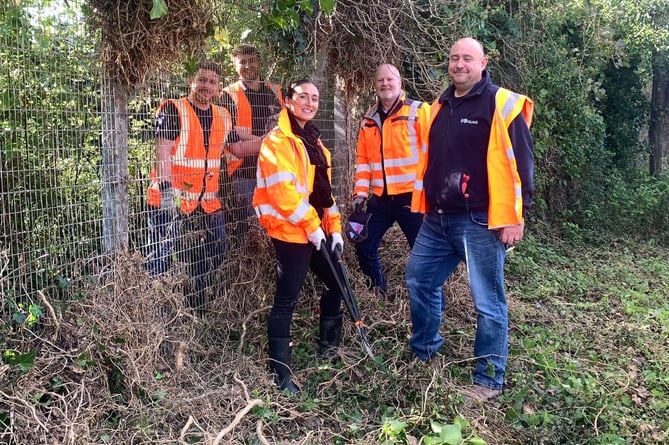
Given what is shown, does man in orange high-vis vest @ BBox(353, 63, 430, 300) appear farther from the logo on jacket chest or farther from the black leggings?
the black leggings

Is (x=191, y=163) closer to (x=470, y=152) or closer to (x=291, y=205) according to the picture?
(x=291, y=205)

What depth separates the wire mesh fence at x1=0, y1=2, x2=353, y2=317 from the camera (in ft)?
9.75

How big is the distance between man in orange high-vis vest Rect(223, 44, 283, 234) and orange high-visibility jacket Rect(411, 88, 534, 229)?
1820mm

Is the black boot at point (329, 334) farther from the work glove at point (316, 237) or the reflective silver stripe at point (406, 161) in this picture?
the reflective silver stripe at point (406, 161)

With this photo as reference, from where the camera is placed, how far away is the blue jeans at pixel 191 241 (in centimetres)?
371

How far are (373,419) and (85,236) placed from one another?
1.91 m

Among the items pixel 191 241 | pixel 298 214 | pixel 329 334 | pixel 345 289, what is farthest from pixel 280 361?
pixel 191 241

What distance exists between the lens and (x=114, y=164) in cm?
346

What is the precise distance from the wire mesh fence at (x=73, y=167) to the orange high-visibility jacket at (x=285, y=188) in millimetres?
678

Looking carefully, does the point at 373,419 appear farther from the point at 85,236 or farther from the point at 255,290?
the point at 85,236

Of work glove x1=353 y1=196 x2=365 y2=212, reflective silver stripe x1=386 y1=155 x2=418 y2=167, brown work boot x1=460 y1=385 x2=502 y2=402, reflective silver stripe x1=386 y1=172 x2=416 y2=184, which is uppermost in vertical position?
reflective silver stripe x1=386 y1=155 x2=418 y2=167

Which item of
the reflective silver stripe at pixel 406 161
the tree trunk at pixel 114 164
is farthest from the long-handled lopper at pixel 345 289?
the tree trunk at pixel 114 164

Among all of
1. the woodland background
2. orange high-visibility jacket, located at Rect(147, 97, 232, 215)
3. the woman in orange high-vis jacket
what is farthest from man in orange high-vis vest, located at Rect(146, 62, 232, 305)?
the woman in orange high-vis jacket

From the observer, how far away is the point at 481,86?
345 cm
